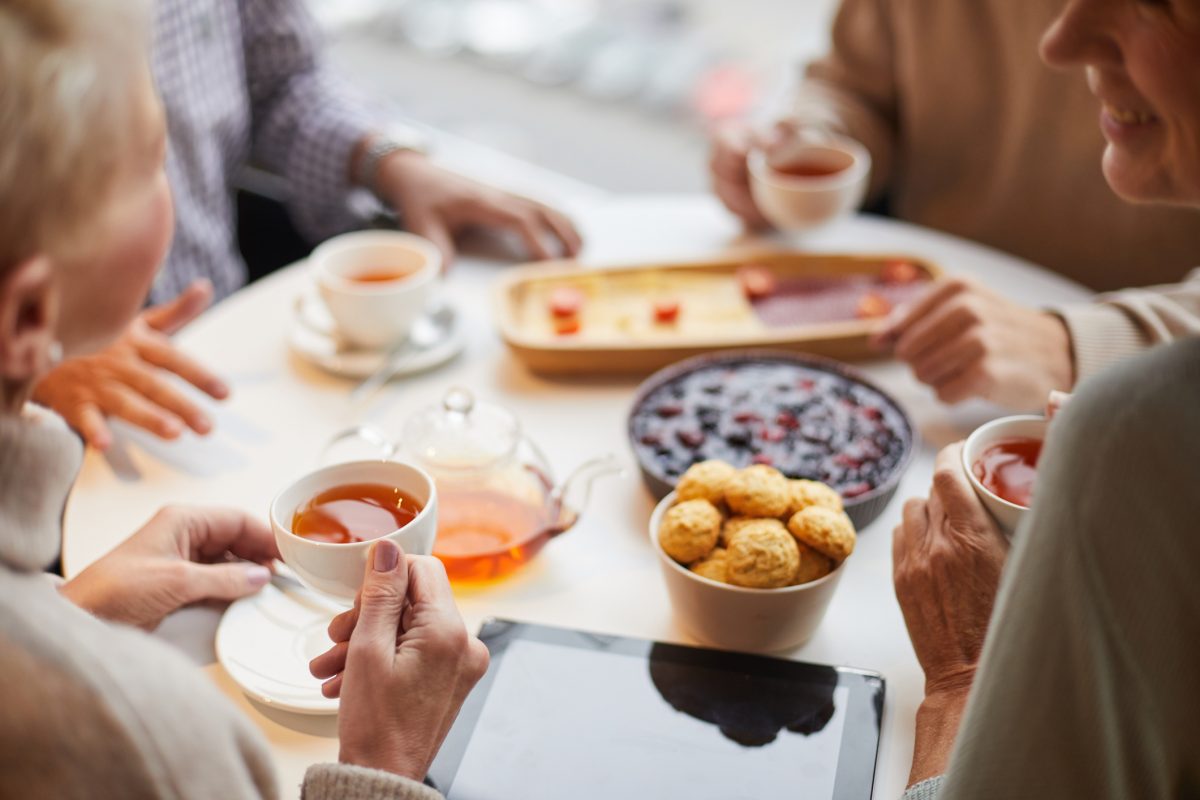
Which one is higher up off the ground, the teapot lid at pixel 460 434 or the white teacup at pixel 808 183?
the white teacup at pixel 808 183

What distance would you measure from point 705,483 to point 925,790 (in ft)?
A: 1.19

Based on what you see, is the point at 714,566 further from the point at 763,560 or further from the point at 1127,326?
the point at 1127,326

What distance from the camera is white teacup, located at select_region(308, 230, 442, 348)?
1.48 meters

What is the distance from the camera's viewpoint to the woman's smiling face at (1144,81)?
30.5 inches

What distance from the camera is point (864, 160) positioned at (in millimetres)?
1778

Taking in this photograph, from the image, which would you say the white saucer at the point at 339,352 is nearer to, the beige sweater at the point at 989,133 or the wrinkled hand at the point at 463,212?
the wrinkled hand at the point at 463,212

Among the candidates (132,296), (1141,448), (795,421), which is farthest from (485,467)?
(1141,448)

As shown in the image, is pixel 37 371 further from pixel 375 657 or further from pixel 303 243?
pixel 303 243

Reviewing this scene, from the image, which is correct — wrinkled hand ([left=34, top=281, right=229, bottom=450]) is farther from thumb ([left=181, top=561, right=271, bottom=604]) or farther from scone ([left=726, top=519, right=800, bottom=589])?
scone ([left=726, top=519, right=800, bottom=589])

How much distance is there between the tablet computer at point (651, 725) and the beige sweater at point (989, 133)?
118 centimetres

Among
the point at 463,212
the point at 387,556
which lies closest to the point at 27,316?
the point at 387,556

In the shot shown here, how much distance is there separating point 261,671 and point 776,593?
19.7 inches

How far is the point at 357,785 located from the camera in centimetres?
82

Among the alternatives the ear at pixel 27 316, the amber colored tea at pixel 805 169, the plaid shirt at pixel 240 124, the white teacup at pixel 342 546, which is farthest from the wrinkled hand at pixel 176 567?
the amber colored tea at pixel 805 169
